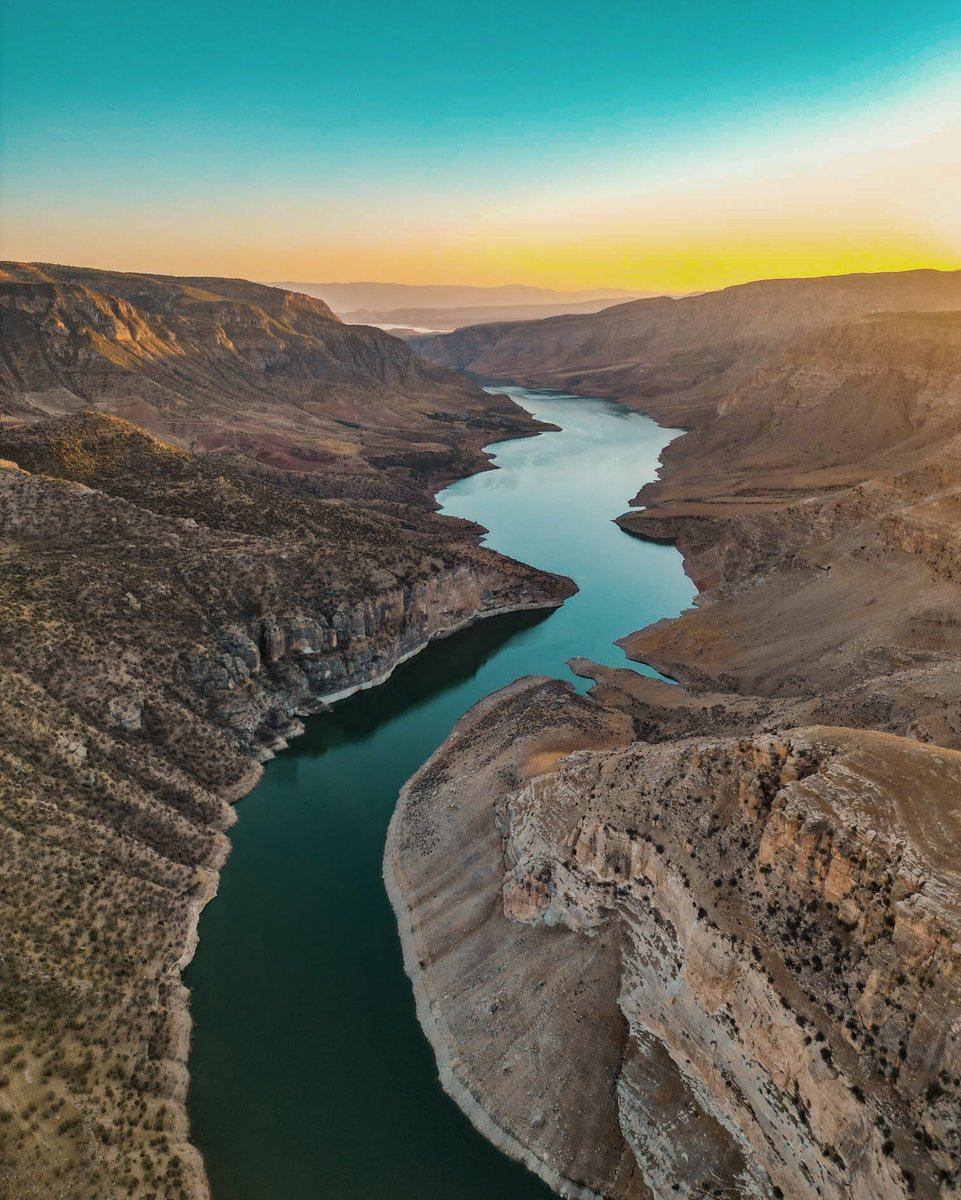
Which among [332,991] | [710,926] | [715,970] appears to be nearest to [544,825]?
[710,926]

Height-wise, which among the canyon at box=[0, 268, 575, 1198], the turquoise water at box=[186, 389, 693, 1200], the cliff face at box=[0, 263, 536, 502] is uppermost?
the cliff face at box=[0, 263, 536, 502]

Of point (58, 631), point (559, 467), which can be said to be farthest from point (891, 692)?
point (559, 467)

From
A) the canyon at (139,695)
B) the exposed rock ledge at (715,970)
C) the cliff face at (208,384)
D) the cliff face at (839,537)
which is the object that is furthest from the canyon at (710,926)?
the cliff face at (208,384)

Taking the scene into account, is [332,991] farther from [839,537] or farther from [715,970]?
[839,537]

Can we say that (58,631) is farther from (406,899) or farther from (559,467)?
(559,467)

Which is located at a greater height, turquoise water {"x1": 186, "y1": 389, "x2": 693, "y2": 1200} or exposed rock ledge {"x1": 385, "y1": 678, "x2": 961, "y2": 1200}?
exposed rock ledge {"x1": 385, "y1": 678, "x2": 961, "y2": 1200}

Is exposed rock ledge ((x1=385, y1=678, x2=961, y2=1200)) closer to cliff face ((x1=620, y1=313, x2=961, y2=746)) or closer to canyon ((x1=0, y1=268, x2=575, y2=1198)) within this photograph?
canyon ((x1=0, y1=268, x2=575, y2=1198))

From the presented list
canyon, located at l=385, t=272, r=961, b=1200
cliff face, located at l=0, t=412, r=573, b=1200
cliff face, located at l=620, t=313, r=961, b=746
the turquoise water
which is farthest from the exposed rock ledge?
cliff face, located at l=620, t=313, r=961, b=746
